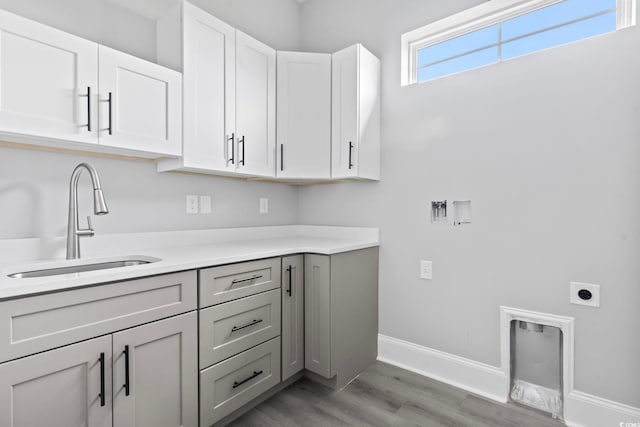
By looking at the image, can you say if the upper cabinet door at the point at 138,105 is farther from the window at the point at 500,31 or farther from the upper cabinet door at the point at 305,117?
the window at the point at 500,31

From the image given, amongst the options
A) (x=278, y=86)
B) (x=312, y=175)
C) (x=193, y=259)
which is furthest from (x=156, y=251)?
(x=278, y=86)

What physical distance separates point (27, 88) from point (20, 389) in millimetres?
1107

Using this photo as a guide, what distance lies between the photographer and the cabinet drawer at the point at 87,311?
1.02m

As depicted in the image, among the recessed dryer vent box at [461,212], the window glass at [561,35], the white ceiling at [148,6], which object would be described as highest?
the white ceiling at [148,6]

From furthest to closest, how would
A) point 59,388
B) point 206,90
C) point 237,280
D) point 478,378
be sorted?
point 478,378
point 206,90
point 237,280
point 59,388

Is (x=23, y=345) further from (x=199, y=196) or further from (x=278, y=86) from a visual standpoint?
(x=278, y=86)

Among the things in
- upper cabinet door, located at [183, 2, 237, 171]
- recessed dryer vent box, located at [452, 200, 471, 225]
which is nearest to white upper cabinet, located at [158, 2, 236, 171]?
upper cabinet door, located at [183, 2, 237, 171]

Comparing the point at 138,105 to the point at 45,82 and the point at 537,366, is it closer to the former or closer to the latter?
the point at 45,82

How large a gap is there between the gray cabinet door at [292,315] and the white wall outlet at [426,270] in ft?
2.81

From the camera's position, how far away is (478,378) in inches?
78.5

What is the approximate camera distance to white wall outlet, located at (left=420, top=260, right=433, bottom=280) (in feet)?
7.27

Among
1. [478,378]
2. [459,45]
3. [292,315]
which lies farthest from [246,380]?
[459,45]

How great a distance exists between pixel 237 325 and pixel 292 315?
41 centimetres

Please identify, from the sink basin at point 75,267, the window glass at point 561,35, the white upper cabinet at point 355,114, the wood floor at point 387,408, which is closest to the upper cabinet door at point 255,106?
the white upper cabinet at point 355,114
